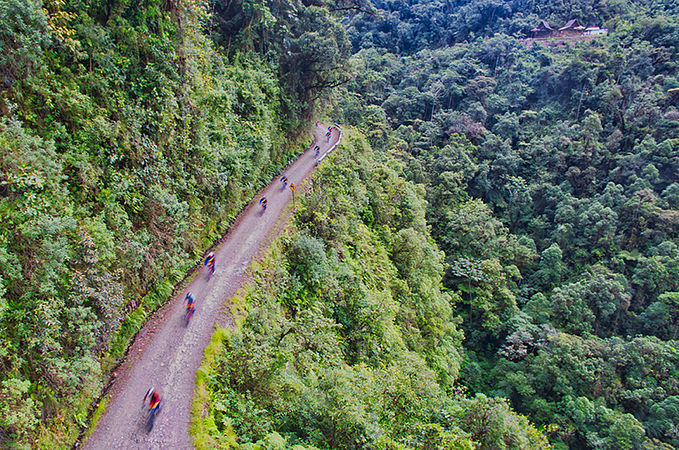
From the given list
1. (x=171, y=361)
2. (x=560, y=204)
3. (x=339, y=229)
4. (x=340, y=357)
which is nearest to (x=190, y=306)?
(x=171, y=361)

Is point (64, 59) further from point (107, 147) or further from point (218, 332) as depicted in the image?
point (218, 332)

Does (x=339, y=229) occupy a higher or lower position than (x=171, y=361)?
lower

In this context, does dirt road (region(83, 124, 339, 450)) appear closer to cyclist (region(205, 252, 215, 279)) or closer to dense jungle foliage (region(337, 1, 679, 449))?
cyclist (region(205, 252, 215, 279))

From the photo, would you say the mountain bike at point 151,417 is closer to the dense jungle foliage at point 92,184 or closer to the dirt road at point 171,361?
the dirt road at point 171,361

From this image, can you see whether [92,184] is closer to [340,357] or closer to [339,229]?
[340,357]

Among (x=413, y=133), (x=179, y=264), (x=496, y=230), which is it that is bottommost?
(x=496, y=230)

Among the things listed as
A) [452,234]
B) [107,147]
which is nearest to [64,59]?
[107,147]

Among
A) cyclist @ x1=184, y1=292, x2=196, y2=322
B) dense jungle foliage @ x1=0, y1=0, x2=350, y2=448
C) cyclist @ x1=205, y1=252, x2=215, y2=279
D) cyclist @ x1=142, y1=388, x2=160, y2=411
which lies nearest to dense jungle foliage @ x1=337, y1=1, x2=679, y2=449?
dense jungle foliage @ x1=0, y1=0, x2=350, y2=448
